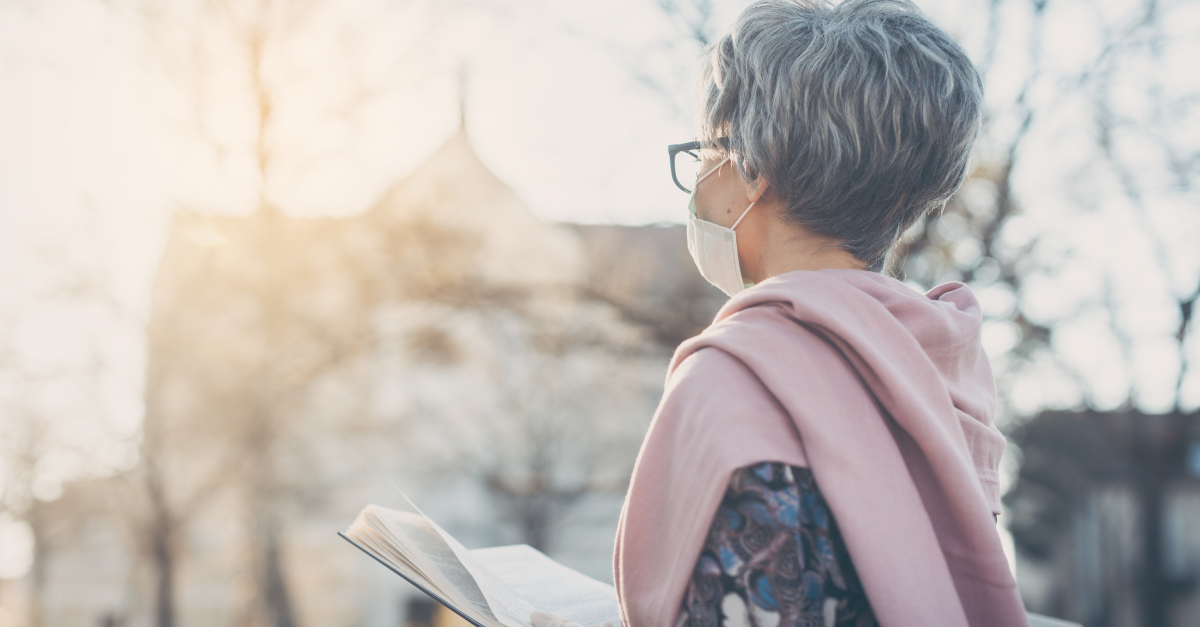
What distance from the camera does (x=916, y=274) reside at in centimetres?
718

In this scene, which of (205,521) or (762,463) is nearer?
(762,463)

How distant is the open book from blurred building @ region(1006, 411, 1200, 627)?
360 inches

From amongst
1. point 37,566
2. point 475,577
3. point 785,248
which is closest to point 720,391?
point 785,248

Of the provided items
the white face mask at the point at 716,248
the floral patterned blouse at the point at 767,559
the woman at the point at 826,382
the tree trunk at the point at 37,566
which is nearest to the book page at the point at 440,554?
the woman at the point at 826,382

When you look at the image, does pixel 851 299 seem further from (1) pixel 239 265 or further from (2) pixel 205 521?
(2) pixel 205 521

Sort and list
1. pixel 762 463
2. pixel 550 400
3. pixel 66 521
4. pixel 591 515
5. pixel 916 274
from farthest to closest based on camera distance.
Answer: pixel 591 515 → pixel 550 400 → pixel 66 521 → pixel 916 274 → pixel 762 463

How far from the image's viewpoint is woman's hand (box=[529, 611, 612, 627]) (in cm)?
127

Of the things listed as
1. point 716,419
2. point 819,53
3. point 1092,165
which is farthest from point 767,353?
point 1092,165

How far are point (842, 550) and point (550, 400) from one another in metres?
16.0

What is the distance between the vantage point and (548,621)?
1294mm

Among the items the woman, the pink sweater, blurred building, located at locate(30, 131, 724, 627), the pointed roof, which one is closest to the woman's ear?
the woman

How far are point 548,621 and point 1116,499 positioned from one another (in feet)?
40.1

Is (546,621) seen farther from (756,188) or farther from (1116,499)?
(1116,499)

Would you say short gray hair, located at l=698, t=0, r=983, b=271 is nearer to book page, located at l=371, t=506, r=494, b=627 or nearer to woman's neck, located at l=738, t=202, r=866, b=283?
woman's neck, located at l=738, t=202, r=866, b=283
